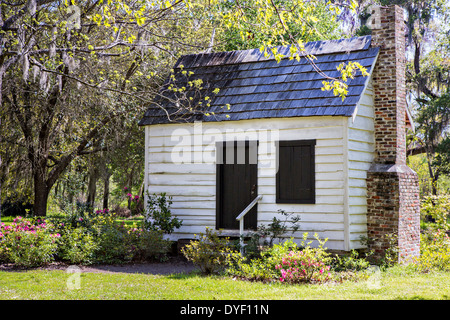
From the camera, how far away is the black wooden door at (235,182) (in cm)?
1169

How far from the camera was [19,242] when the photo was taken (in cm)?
1059

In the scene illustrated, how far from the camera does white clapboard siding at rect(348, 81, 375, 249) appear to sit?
10531 mm

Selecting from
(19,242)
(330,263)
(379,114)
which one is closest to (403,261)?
(330,263)

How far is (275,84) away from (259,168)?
198 centimetres

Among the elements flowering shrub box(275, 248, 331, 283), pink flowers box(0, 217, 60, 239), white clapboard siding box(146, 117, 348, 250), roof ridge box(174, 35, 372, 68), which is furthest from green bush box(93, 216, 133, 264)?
roof ridge box(174, 35, 372, 68)

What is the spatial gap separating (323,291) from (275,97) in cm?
507

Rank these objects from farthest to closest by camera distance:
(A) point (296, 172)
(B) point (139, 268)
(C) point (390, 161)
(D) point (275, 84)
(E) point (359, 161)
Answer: (D) point (275, 84), (C) point (390, 161), (A) point (296, 172), (E) point (359, 161), (B) point (139, 268)

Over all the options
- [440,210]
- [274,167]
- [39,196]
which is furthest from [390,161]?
[39,196]

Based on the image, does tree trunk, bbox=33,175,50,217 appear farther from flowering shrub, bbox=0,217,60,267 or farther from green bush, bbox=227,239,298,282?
green bush, bbox=227,239,298,282

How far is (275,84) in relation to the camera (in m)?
11.8

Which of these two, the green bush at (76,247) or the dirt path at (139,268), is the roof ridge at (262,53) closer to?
the dirt path at (139,268)

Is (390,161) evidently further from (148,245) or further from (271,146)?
(148,245)

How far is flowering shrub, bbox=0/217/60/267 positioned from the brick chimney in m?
6.68
